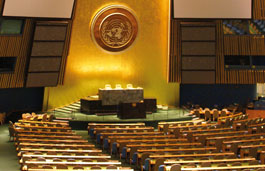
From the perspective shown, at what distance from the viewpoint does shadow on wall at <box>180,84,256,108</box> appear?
29.3m

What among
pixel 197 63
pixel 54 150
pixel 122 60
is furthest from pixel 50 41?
pixel 54 150

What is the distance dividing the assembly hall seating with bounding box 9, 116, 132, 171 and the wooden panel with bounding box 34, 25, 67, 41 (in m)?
4.65

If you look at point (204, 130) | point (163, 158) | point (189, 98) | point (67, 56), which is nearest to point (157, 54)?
point (189, 98)

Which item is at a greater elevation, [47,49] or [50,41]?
[50,41]

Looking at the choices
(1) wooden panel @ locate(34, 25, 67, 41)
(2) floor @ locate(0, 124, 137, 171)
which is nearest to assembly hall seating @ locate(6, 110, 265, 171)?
(2) floor @ locate(0, 124, 137, 171)

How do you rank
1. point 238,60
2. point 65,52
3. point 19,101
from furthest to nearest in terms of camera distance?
point 238,60 < point 19,101 < point 65,52

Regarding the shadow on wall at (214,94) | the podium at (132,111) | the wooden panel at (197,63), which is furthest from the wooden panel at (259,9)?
the podium at (132,111)

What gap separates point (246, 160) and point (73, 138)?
660 cm

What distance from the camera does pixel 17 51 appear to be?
2356cm

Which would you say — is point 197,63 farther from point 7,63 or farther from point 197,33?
point 7,63

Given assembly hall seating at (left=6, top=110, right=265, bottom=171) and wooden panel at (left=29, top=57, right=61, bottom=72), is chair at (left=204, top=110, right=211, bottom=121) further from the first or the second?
wooden panel at (left=29, top=57, right=61, bottom=72)

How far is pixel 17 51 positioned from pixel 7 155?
25.9 ft

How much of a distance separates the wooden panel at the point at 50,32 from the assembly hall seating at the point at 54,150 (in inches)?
183

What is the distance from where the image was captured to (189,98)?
29312 mm
